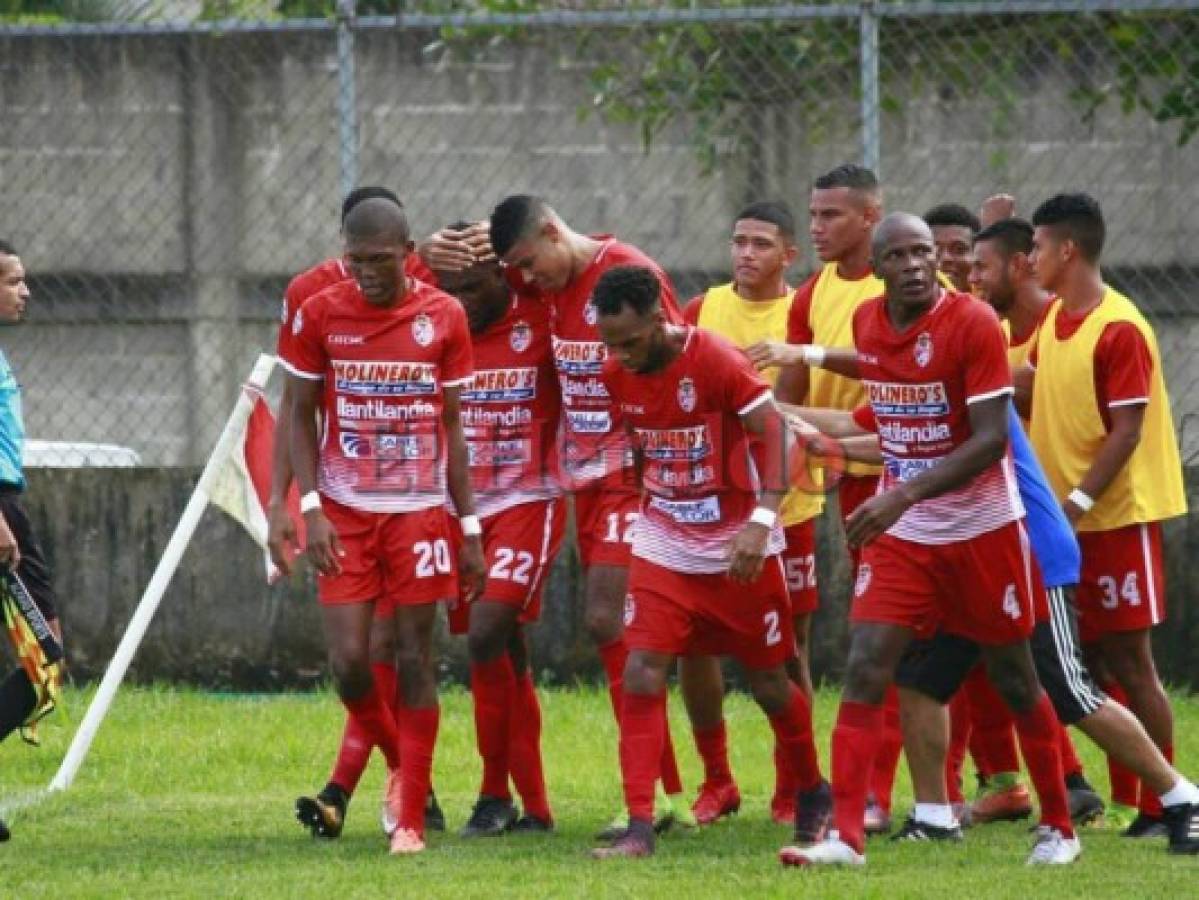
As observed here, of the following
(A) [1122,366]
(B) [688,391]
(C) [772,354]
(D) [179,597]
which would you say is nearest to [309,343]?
(B) [688,391]

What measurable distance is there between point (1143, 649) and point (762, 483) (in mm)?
1785

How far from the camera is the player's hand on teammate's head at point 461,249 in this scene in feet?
34.3

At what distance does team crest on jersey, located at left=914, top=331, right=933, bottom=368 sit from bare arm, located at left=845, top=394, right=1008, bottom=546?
0.73 ft

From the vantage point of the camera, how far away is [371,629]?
10.1 m

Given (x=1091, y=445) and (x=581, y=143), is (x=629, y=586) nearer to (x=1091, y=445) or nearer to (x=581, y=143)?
(x=1091, y=445)

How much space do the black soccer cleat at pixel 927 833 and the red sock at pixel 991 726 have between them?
968 mm

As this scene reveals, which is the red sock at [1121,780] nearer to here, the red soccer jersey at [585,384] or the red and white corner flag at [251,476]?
the red soccer jersey at [585,384]

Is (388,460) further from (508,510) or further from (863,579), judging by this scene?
(863,579)

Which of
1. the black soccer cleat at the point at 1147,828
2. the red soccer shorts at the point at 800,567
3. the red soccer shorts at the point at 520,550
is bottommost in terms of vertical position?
the black soccer cleat at the point at 1147,828

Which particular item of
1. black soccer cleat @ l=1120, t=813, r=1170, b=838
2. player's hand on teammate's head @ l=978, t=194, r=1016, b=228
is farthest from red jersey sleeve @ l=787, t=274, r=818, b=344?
black soccer cleat @ l=1120, t=813, r=1170, b=838

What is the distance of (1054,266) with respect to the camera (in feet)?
33.2

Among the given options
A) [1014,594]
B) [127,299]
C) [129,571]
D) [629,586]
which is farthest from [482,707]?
[127,299]

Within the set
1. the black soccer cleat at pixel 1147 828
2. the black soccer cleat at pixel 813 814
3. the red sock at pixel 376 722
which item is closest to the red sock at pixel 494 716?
the red sock at pixel 376 722

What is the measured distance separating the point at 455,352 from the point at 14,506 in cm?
249
